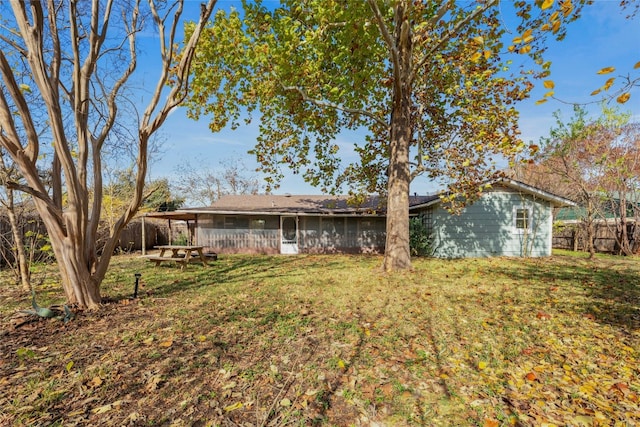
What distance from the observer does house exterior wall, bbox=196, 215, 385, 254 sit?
1705cm

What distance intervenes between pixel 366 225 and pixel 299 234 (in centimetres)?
406

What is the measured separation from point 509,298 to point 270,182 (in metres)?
9.02

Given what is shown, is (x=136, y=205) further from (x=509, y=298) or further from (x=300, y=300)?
(x=509, y=298)

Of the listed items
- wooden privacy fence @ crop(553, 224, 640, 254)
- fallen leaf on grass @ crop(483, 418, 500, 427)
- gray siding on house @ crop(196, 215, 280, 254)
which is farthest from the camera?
gray siding on house @ crop(196, 215, 280, 254)

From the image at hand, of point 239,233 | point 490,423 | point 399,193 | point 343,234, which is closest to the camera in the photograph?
point 490,423

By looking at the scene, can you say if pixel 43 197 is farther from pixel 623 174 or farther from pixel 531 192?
pixel 623 174

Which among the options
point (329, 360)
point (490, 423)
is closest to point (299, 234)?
Answer: point (329, 360)

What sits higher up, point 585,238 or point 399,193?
point 399,193

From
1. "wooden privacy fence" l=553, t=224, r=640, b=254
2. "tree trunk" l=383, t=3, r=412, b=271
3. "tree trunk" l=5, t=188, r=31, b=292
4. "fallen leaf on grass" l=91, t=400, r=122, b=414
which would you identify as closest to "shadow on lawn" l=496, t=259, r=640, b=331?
"tree trunk" l=383, t=3, r=412, b=271

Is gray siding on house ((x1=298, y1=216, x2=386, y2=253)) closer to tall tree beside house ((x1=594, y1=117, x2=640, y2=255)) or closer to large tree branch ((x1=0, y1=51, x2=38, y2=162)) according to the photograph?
tall tree beside house ((x1=594, y1=117, x2=640, y2=255))

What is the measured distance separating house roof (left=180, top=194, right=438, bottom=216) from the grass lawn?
8743mm

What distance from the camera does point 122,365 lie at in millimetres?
3363

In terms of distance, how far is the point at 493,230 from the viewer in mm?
15148

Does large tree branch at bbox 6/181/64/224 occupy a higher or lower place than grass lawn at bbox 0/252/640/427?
higher
